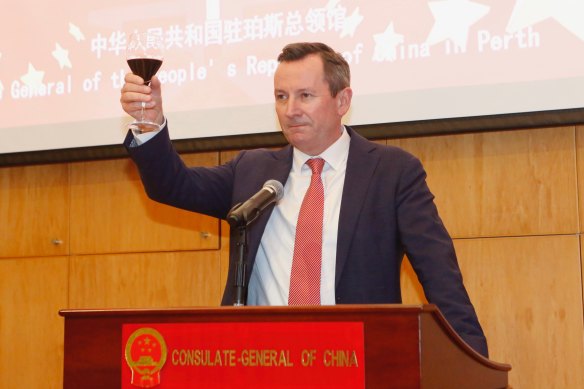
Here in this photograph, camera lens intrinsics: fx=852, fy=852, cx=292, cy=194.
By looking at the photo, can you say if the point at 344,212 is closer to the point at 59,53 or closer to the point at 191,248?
the point at 191,248

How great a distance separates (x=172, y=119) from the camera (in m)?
3.67

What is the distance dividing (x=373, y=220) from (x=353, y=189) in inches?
4.3

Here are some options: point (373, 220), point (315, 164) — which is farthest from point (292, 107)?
point (373, 220)

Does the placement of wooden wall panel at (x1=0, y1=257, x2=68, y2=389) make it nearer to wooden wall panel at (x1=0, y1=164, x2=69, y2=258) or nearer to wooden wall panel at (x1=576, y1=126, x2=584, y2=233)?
wooden wall panel at (x1=0, y1=164, x2=69, y2=258)

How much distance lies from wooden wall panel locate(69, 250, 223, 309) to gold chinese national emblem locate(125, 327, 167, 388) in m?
2.05

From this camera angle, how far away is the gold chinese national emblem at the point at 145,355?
164 cm

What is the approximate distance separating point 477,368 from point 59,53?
2.78 meters

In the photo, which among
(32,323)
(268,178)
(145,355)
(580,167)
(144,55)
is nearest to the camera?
(145,355)

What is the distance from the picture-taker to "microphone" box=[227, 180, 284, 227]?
183cm

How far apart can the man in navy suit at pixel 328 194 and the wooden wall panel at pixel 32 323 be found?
5.24 feet

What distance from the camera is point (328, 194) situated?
252 centimetres

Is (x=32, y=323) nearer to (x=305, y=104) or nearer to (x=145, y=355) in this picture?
(x=305, y=104)

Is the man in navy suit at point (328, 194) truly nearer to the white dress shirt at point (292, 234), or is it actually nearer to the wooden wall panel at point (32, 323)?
the white dress shirt at point (292, 234)

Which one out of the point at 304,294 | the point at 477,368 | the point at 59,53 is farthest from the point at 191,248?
the point at 477,368
